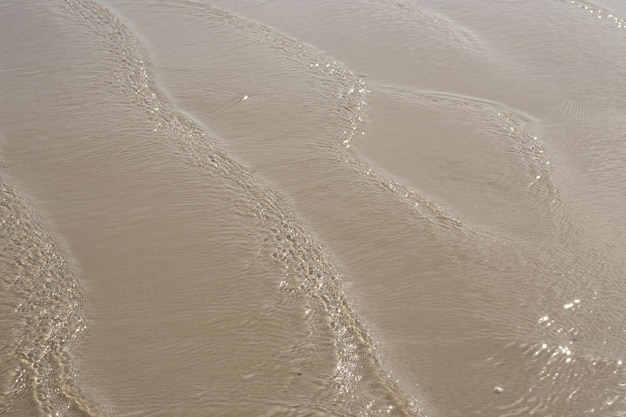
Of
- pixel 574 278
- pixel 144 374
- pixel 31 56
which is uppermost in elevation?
pixel 574 278

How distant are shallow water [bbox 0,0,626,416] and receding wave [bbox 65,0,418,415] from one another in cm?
2

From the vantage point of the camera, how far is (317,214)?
5.71m

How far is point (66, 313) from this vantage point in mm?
4777

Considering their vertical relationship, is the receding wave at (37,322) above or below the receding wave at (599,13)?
below

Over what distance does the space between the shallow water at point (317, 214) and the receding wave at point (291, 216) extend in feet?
0.07

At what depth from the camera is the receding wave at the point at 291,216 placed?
164 inches

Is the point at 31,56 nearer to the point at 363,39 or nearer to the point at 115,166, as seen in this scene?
the point at 115,166

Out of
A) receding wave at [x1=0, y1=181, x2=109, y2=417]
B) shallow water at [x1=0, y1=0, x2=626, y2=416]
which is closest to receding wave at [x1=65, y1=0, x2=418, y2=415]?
shallow water at [x1=0, y1=0, x2=626, y2=416]

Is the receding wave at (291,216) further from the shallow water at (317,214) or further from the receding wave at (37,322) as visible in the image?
the receding wave at (37,322)

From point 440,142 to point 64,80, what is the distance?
163 inches

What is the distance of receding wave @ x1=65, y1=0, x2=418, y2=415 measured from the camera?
13.7ft

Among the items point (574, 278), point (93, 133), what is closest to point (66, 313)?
point (93, 133)

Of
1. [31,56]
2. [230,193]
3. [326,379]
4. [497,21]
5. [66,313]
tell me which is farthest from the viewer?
[497,21]

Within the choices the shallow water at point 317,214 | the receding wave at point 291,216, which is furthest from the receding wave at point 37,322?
the receding wave at point 291,216
